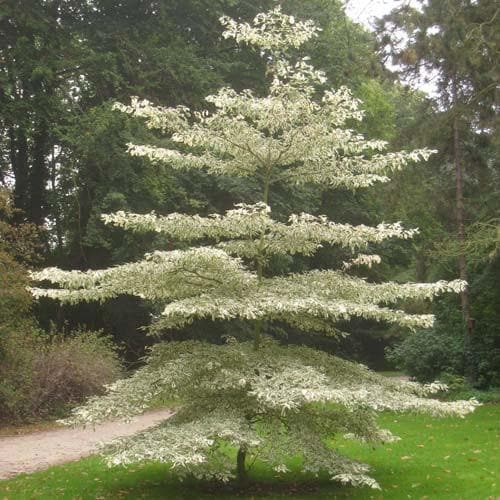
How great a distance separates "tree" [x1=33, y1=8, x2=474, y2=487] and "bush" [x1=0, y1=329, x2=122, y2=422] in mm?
7183

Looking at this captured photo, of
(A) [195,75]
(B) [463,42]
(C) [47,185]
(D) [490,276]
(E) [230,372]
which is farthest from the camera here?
(C) [47,185]

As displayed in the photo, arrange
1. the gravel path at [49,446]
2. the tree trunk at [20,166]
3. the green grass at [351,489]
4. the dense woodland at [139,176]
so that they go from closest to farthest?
the green grass at [351,489] → the gravel path at [49,446] → the dense woodland at [139,176] → the tree trunk at [20,166]

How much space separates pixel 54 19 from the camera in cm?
2088

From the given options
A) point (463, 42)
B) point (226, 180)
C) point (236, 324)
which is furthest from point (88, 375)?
point (463, 42)

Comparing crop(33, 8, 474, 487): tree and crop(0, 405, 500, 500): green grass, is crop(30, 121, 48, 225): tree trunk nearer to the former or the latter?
crop(0, 405, 500, 500): green grass

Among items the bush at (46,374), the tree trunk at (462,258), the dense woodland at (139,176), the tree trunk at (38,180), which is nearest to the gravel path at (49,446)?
the bush at (46,374)

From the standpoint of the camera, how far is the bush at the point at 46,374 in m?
14.7

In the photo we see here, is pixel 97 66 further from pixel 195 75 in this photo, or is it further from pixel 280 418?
pixel 280 418

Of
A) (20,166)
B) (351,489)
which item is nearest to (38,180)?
(20,166)

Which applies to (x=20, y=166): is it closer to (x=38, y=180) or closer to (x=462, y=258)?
(x=38, y=180)

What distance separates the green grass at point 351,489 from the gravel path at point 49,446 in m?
0.64

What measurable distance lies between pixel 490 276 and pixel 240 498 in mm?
12573

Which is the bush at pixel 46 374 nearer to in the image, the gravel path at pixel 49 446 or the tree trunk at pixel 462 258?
the gravel path at pixel 49 446

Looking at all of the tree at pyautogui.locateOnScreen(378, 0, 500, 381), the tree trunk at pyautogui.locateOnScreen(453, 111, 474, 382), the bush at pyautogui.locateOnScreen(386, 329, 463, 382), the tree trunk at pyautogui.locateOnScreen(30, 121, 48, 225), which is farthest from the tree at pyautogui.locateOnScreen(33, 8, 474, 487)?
the tree trunk at pyautogui.locateOnScreen(30, 121, 48, 225)
